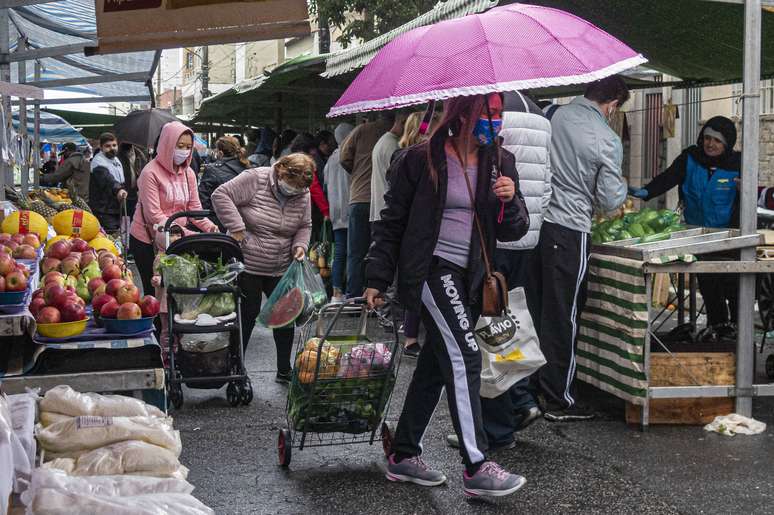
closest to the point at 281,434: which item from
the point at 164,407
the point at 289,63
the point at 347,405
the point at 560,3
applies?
the point at 347,405

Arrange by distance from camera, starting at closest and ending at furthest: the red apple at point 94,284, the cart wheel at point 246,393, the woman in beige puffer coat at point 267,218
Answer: the red apple at point 94,284 < the cart wheel at point 246,393 < the woman in beige puffer coat at point 267,218

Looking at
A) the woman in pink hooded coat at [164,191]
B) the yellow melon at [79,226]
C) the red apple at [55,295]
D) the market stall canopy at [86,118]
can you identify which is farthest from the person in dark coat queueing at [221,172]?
the market stall canopy at [86,118]

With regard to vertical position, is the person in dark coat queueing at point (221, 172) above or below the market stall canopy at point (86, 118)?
below

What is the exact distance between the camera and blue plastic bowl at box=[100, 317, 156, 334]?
486cm

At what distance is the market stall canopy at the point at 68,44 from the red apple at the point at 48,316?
17.0 feet

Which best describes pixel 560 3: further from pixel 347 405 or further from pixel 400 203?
pixel 347 405

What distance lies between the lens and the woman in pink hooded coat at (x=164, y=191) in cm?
819

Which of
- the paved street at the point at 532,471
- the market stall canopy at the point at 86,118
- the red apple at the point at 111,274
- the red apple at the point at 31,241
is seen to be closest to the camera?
the paved street at the point at 532,471

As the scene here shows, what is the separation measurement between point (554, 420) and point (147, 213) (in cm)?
364

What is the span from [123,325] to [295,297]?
2620mm

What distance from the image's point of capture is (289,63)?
523 inches

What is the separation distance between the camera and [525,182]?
6406 millimetres

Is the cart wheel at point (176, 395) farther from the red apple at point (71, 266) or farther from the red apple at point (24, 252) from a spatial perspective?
the red apple at point (24, 252)

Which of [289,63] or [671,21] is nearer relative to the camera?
[671,21]
